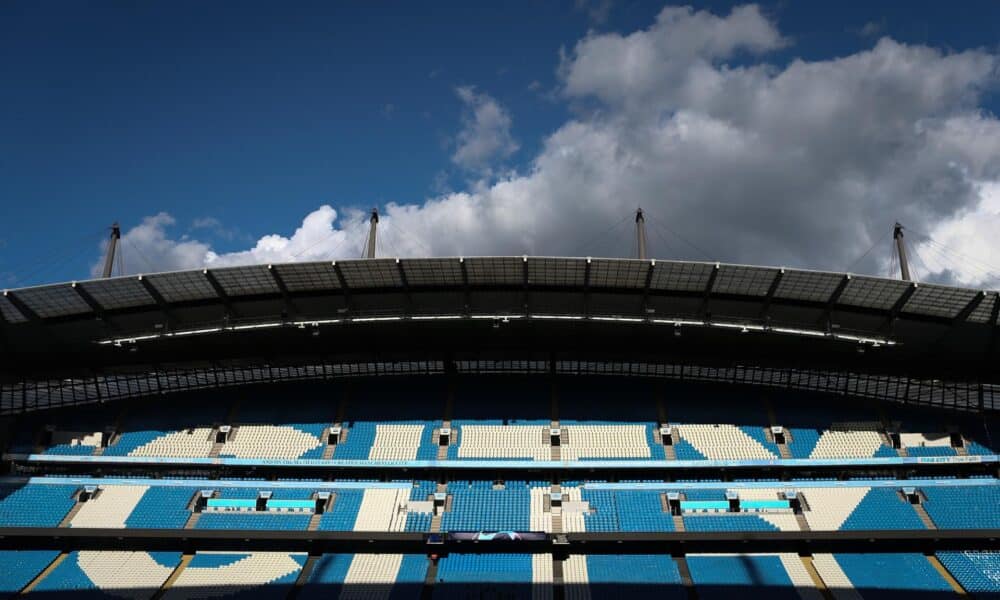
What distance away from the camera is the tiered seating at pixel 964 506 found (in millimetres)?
34312

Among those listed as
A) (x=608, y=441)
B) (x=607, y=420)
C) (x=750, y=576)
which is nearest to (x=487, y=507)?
(x=608, y=441)

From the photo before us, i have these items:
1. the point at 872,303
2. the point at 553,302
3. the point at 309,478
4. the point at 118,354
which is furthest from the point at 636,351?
the point at 118,354

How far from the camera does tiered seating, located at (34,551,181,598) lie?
109 ft

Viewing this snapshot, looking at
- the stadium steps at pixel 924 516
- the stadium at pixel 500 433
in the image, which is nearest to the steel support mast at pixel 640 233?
the stadium at pixel 500 433

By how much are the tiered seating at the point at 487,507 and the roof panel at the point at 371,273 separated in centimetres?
1329

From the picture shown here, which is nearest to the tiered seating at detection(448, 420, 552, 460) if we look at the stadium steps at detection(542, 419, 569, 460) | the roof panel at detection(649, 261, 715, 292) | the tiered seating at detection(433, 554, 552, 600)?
the stadium steps at detection(542, 419, 569, 460)

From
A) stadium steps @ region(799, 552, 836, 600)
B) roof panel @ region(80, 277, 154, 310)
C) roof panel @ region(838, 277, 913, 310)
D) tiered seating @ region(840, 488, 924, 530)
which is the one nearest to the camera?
stadium steps @ region(799, 552, 836, 600)

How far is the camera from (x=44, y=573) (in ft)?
113

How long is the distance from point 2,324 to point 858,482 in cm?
5218

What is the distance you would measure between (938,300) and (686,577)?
2049 centimetres

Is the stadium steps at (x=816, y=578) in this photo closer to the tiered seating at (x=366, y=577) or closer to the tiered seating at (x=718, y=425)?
the tiered seating at (x=718, y=425)

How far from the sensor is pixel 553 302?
3866 centimetres

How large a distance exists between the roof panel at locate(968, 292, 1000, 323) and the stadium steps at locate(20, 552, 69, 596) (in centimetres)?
5299

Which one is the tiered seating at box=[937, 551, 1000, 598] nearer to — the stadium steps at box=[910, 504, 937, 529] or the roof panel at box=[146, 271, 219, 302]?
the stadium steps at box=[910, 504, 937, 529]
